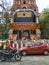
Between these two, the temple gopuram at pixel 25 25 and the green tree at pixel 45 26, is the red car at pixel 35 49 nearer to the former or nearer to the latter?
the temple gopuram at pixel 25 25

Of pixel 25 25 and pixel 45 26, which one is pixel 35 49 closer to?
pixel 25 25

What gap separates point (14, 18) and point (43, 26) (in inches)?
260

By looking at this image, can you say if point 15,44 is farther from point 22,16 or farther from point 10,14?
point 10,14

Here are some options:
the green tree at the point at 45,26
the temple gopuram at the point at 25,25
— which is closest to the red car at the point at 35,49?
the temple gopuram at the point at 25,25

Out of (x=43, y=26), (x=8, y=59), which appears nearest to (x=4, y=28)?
(x=43, y=26)

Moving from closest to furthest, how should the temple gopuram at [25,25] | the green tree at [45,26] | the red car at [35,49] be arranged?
the red car at [35,49] < the temple gopuram at [25,25] < the green tree at [45,26]

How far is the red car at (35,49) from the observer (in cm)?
2016

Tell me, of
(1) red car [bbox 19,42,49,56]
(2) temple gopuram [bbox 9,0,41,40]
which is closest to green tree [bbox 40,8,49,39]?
(2) temple gopuram [bbox 9,0,41,40]

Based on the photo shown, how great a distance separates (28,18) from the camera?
149ft

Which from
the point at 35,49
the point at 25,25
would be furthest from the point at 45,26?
the point at 35,49

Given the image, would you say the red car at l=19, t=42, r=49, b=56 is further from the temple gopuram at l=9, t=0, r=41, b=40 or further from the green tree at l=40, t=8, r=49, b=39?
the green tree at l=40, t=8, r=49, b=39

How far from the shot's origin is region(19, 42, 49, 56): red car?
2016 centimetres

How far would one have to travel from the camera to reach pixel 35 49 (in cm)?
2014

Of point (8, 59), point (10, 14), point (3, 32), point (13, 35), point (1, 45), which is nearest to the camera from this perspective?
point (8, 59)
